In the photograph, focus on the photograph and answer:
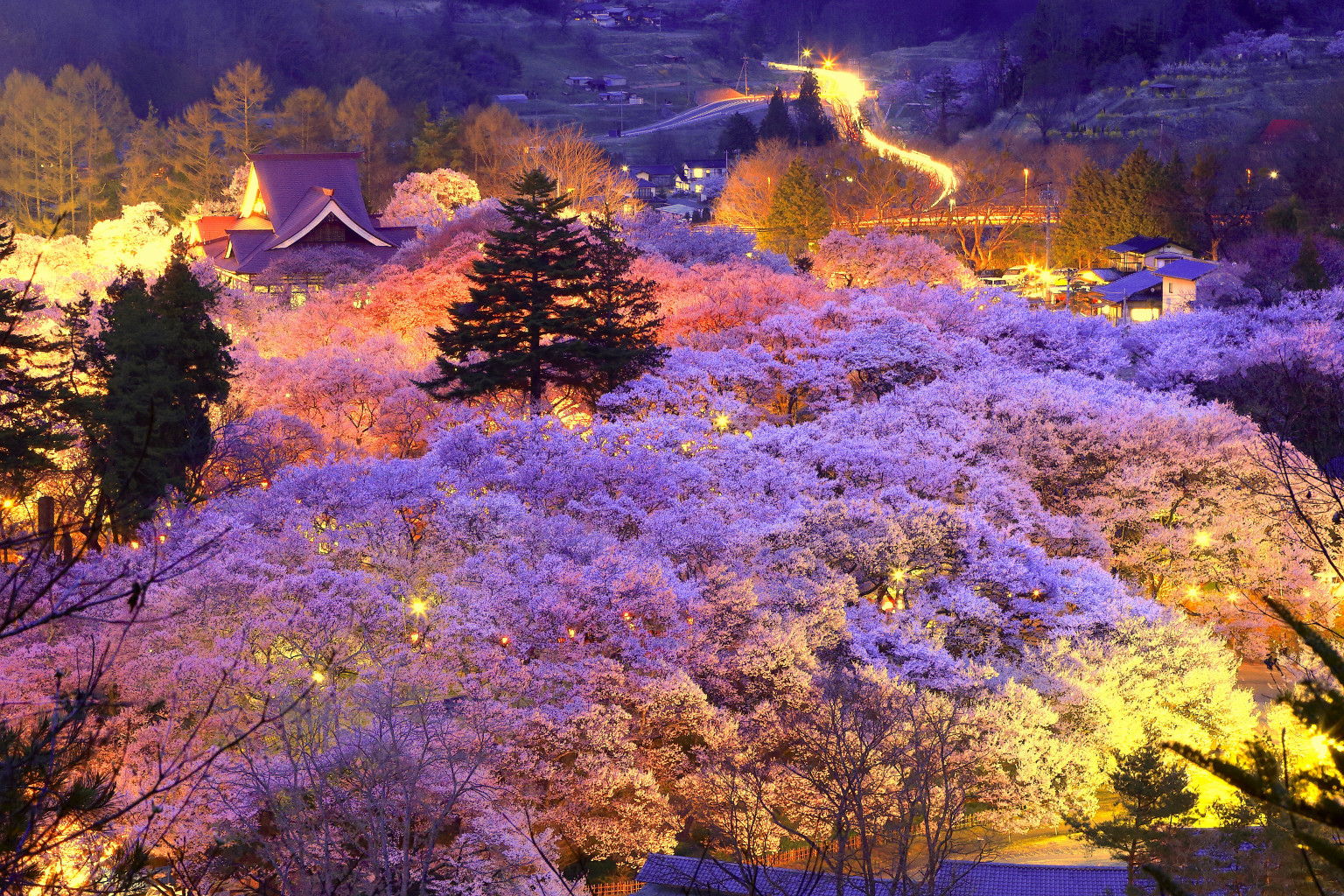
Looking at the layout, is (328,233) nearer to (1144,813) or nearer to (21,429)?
(21,429)

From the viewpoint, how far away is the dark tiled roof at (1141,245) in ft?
165

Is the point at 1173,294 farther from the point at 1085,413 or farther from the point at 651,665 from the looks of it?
the point at 651,665

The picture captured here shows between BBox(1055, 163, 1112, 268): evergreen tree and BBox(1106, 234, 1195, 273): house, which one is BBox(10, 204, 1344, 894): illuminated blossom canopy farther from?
BBox(1055, 163, 1112, 268): evergreen tree

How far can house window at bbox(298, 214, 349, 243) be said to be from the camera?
42.3m

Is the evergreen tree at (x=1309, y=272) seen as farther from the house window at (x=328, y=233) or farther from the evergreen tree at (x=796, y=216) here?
the house window at (x=328, y=233)

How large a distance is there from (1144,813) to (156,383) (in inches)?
649

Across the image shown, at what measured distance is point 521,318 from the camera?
83.8 feet

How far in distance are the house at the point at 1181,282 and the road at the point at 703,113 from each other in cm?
7376

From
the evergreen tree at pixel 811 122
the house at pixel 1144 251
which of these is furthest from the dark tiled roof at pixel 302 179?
the evergreen tree at pixel 811 122

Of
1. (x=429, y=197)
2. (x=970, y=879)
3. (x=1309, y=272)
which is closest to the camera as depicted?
(x=970, y=879)

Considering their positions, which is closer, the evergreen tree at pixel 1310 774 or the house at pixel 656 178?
the evergreen tree at pixel 1310 774

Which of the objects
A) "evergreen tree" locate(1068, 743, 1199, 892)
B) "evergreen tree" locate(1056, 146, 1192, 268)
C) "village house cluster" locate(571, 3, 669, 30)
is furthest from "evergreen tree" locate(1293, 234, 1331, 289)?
"village house cluster" locate(571, 3, 669, 30)

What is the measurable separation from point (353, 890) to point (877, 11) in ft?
527

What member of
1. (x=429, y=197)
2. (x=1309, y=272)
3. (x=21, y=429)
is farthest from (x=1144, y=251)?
(x=21, y=429)
